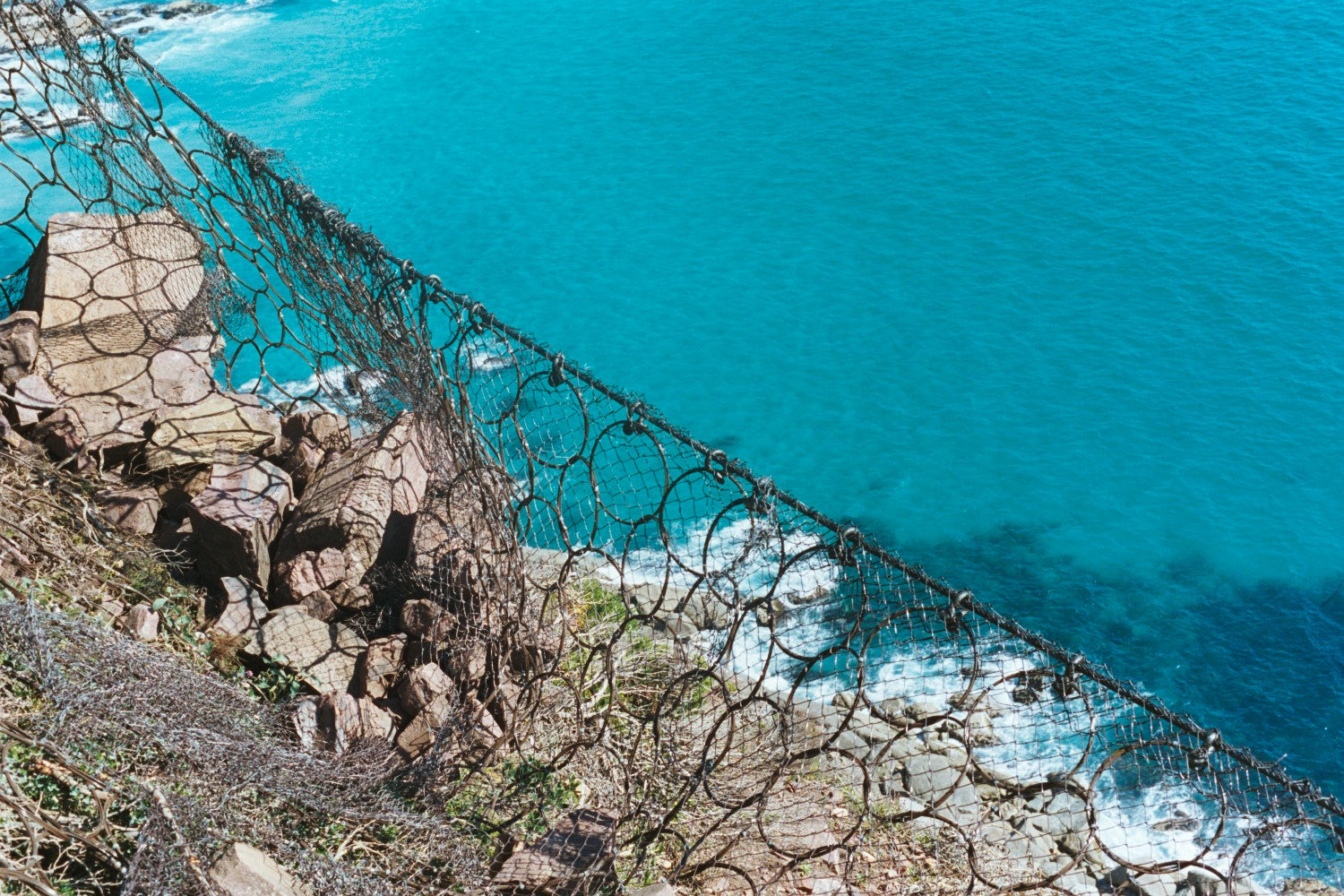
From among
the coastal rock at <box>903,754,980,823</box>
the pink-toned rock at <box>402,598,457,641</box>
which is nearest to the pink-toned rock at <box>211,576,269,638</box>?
the pink-toned rock at <box>402,598,457,641</box>

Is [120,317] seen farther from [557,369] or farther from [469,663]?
[557,369]

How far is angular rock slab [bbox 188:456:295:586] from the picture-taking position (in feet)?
12.9

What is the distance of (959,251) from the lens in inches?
387

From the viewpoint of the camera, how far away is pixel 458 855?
3.06m

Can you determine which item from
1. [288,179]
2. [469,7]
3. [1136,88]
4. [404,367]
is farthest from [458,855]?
[469,7]

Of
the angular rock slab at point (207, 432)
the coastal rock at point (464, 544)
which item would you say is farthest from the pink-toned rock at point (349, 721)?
the angular rock slab at point (207, 432)

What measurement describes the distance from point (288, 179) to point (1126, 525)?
5875 millimetres

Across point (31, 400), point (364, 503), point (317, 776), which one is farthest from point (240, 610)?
point (31, 400)

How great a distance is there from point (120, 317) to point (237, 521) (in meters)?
1.63

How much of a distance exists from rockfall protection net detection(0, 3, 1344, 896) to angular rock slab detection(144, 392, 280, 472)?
0.08 m

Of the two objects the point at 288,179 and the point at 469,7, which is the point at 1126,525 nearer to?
the point at 288,179

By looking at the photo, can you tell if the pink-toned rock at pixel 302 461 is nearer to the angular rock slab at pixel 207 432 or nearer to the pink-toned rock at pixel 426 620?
the angular rock slab at pixel 207 432

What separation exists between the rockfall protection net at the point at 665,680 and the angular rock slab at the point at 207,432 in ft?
0.27

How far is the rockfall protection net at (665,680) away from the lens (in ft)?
8.93
